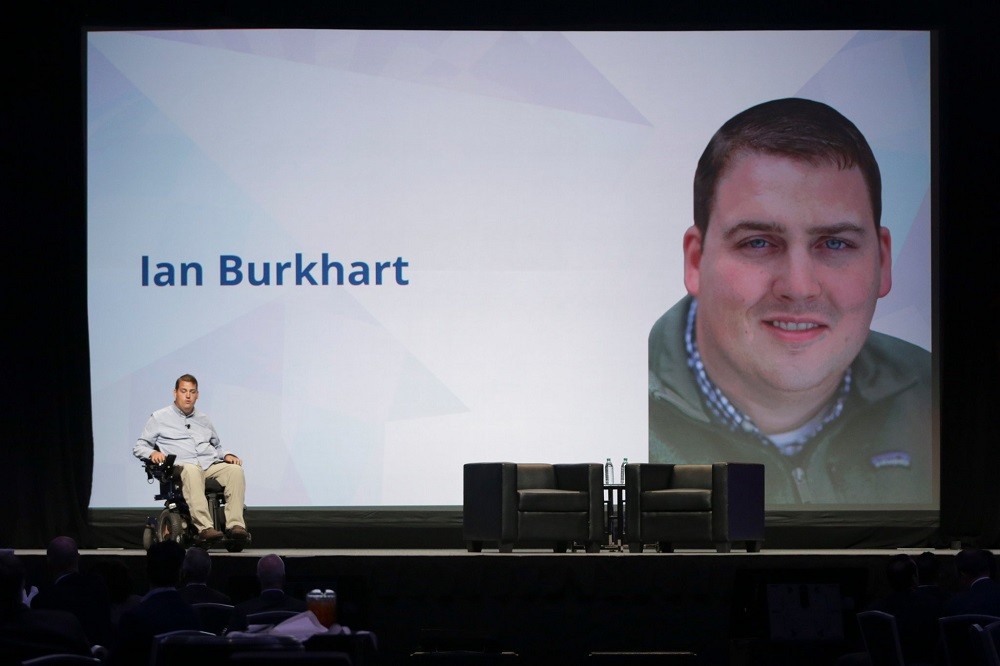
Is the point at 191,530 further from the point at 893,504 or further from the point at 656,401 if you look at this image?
the point at 893,504

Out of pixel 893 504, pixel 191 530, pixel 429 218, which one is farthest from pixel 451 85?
pixel 893 504

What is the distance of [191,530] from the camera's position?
7051 mm

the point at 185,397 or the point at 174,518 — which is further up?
the point at 185,397

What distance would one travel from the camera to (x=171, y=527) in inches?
275

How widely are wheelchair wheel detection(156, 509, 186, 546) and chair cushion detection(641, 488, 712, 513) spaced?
2.51 meters

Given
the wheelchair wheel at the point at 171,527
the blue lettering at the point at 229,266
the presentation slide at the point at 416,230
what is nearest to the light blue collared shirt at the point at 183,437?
the wheelchair wheel at the point at 171,527
